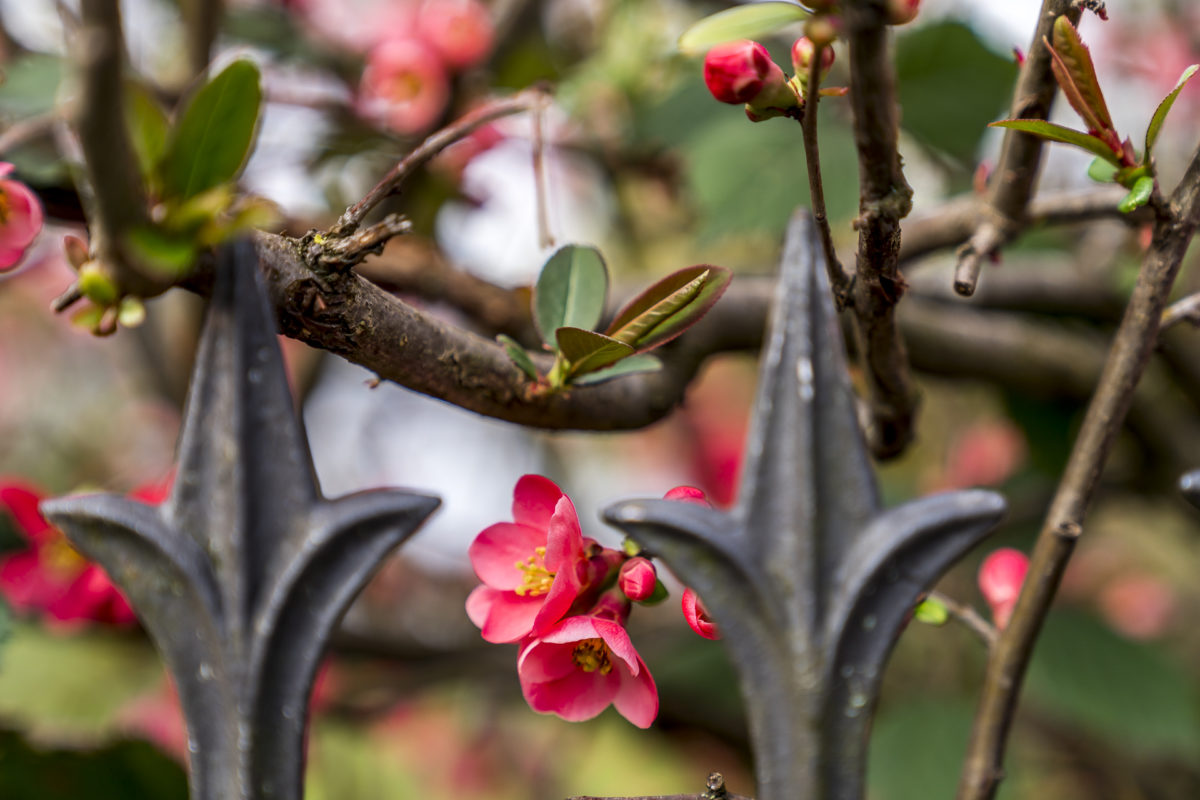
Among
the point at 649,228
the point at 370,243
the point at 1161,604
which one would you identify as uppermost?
the point at 649,228

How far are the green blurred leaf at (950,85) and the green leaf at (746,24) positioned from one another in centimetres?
70

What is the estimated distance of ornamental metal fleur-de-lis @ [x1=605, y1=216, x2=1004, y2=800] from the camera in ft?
1.05

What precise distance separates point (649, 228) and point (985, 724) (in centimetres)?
122

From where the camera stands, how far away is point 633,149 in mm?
1170

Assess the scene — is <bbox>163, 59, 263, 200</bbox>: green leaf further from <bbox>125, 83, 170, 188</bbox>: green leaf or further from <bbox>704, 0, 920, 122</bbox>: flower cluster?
<bbox>704, 0, 920, 122</bbox>: flower cluster

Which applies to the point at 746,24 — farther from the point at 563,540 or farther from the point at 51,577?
the point at 51,577

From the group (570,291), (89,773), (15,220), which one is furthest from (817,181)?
(89,773)

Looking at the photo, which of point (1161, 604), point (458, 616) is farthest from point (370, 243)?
point (1161, 604)

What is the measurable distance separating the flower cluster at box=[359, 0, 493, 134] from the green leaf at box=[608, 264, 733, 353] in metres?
0.76

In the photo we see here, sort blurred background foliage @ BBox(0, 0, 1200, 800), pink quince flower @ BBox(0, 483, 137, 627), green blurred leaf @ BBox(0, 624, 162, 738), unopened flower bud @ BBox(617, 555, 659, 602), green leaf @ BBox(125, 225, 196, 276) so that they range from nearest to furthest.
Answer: green leaf @ BBox(125, 225, 196, 276) < unopened flower bud @ BBox(617, 555, 659, 602) < pink quince flower @ BBox(0, 483, 137, 627) < blurred background foliage @ BBox(0, 0, 1200, 800) < green blurred leaf @ BBox(0, 624, 162, 738)

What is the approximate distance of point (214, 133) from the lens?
0.93 ft

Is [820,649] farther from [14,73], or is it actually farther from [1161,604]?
[1161,604]

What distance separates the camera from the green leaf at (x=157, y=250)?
260mm

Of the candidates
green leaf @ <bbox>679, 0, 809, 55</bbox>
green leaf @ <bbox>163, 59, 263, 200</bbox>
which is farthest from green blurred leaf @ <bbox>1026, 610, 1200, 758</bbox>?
green leaf @ <bbox>163, 59, 263, 200</bbox>
